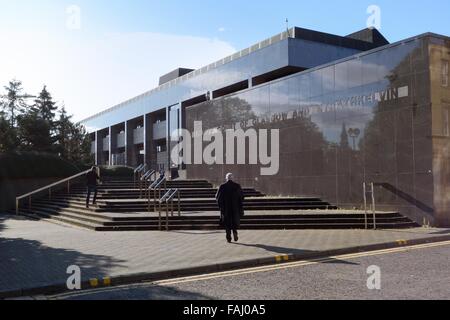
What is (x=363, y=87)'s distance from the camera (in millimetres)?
17125

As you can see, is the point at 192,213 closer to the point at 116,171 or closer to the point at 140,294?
the point at 140,294

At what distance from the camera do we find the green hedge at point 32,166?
27734 mm

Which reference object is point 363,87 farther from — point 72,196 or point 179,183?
point 72,196

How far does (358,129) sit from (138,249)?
32.0 feet

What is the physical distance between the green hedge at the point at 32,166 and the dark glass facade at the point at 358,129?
505 inches

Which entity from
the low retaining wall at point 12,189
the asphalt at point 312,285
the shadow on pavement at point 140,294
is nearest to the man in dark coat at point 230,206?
the asphalt at point 312,285

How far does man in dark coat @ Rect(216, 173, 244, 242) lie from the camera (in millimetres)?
11523

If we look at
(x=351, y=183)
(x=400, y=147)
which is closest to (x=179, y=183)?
(x=351, y=183)

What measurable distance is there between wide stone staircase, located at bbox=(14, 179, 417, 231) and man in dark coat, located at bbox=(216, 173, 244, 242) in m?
3.22

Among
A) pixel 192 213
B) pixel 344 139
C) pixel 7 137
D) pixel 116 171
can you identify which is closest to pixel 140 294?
pixel 192 213
